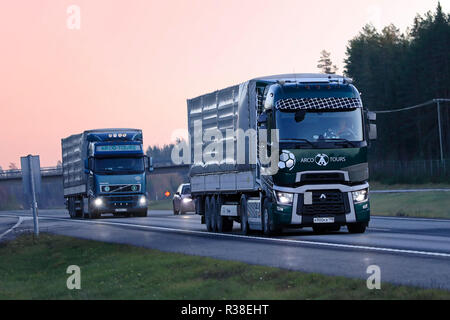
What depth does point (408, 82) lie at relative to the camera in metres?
119

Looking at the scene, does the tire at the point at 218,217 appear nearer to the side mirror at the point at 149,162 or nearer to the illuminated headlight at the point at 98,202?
the side mirror at the point at 149,162

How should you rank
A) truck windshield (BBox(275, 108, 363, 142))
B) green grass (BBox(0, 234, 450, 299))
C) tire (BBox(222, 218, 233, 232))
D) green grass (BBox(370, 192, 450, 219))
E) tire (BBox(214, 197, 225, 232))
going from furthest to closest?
1. green grass (BBox(370, 192, 450, 219))
2. tire (BBox(222, 218, 233, 232))
3. tire (BBox(214, 197, 225, 232))
4. truck windshield (BBox(275, 108, 363, 142))
5. green grass (BBox(0, 234, 450, 299))

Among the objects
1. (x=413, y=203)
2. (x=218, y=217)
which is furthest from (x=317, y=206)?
(x=413, y=203)

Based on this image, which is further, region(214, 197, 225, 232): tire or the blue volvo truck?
the blue volvo truck

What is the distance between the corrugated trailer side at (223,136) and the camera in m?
25.8

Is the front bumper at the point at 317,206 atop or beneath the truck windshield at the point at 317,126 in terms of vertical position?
beneath

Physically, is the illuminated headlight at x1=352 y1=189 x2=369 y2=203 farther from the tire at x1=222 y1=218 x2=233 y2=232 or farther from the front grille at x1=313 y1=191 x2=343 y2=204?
the tire at x1=222 y1=218 x2=233 y2=232

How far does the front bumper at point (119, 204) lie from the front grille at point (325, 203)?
78.3ft

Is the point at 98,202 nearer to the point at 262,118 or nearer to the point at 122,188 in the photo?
the point at 122,188

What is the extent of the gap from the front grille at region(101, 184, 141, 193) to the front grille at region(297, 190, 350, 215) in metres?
23.6

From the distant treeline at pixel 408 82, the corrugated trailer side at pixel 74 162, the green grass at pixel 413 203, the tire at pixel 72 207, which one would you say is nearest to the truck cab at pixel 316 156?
the green grass at pixel 413 203

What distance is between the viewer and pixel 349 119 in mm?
24328

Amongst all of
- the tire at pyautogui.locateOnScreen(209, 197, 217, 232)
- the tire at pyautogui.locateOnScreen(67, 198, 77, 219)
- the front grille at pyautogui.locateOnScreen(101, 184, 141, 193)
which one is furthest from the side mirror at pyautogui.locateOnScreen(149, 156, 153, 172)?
the tire at pyautogui.locateOnScreen(209, 197, 217, 232)

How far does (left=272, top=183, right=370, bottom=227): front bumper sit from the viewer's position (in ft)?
78.9
